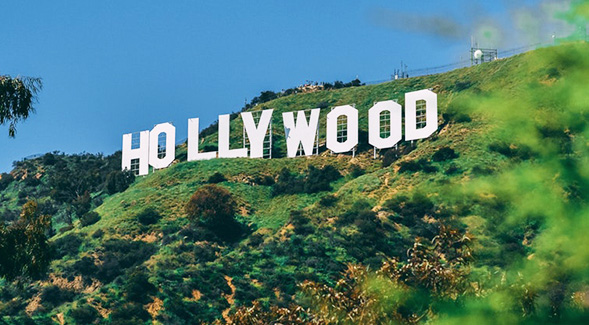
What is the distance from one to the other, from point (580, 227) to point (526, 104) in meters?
0.46

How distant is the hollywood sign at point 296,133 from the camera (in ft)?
259

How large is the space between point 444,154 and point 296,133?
1602 centimetres

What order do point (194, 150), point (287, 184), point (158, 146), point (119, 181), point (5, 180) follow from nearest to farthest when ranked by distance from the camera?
point (287, 184)
point (194, 150)
point (158, 146)
point (119, 181)
point (5, 180)

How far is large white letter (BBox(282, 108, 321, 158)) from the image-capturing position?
83.2 meters

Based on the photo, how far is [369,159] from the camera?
277ft

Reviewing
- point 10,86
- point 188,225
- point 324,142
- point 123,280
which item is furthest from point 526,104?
point 324,142

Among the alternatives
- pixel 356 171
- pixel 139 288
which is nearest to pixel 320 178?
pixel 356 171

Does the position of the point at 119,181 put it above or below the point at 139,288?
above

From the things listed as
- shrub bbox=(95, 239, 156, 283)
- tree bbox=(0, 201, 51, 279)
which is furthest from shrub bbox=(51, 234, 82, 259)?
tree bbox=(0, 201, 51, 279)

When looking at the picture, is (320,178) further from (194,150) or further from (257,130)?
(194,150)

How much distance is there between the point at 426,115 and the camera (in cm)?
7794

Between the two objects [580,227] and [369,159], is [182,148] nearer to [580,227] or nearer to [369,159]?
[369,159]

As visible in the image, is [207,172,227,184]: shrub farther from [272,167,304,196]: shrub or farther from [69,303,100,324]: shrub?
[69,303,100,324]: shrub

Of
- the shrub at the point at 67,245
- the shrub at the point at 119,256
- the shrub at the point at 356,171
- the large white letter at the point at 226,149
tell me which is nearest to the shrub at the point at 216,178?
the large white letter at the point at 226,149
